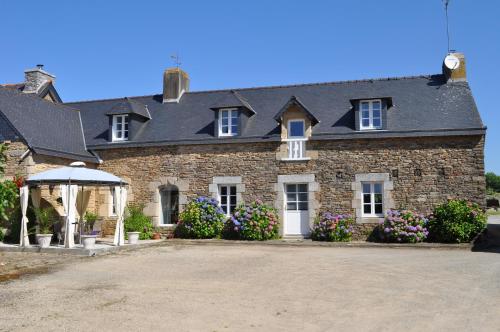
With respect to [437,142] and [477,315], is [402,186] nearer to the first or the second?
[437,142]

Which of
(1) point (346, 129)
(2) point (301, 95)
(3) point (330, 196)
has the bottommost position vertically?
(3) point (330, 196)

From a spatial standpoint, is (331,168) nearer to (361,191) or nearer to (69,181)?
(361,191)

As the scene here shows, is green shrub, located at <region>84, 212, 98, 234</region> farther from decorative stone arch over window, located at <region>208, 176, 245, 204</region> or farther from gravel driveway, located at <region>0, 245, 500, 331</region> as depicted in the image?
gravel driveway, located at <region>0, 245, 500, 331</region>

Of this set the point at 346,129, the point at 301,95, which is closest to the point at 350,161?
the point at 346,129

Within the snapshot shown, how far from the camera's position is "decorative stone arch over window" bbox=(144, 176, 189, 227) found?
14953 millimetres

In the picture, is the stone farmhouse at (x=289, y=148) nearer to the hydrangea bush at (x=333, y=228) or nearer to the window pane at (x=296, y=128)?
the window pane at (x=296, y=128)

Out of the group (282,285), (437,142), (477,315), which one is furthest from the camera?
(437,142)

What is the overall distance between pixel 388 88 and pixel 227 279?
34.7ft

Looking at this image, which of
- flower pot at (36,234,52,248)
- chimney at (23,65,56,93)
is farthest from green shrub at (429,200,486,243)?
chimney at (23,65,56,93)

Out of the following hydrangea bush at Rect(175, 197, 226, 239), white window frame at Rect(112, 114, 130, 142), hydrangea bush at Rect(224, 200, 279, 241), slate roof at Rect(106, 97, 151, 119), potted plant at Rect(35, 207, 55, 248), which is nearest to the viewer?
potted plant at Rect(35, 207, 55, 248)

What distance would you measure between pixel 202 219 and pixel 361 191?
4.95 metres

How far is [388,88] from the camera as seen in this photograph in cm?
1546

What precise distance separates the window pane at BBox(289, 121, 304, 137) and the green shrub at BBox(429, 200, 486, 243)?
15.2 ft

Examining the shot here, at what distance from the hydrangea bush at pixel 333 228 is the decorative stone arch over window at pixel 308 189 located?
38 centimetres
